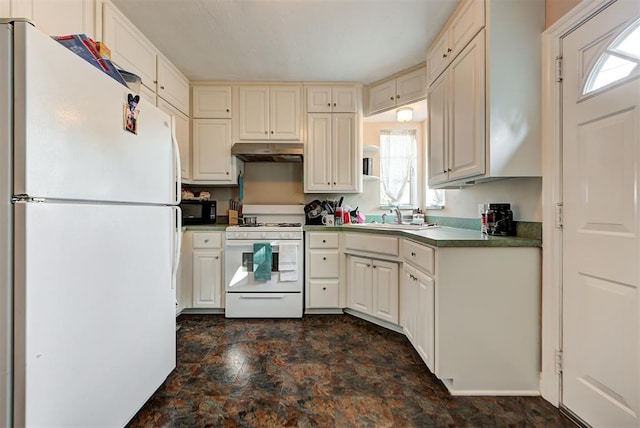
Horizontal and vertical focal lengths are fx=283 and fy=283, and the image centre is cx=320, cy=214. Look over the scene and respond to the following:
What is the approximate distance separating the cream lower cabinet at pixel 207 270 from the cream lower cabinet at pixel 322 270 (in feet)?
2.85

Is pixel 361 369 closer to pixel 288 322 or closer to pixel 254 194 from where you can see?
pixel 288 322

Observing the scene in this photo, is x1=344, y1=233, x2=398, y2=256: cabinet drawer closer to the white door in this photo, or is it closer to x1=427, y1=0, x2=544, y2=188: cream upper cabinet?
x1=427, y1=0, x2=544, y2=188: cream upper cabinet

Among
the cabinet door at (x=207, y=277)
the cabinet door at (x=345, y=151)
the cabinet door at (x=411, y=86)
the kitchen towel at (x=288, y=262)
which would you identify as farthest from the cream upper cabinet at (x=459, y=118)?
the cabinet door at (x=207, y=277)

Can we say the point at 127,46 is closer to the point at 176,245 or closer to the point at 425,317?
the point at 176,245

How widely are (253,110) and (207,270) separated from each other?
172 centimetres

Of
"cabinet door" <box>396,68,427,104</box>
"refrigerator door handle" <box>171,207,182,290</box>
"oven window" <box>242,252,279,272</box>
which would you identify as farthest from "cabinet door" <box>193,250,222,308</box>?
"cabinet door" <box>396,68,427,104</box>

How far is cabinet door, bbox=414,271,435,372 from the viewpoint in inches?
66.0

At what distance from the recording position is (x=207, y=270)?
2795 millimetres

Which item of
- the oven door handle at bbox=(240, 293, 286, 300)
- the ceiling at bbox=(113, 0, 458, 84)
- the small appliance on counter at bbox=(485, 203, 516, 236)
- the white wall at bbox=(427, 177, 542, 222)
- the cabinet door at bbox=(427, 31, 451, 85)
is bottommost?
the oven door handle at bbox=(240, 293, 286, 300)

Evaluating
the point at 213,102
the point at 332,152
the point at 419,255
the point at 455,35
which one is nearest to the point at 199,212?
the point at 213,102

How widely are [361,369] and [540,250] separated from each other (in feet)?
4.21

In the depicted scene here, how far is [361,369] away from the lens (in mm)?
1851

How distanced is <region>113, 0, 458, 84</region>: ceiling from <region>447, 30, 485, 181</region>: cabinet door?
1.40ft

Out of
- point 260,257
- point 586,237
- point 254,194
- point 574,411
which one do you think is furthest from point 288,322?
point 586,237
